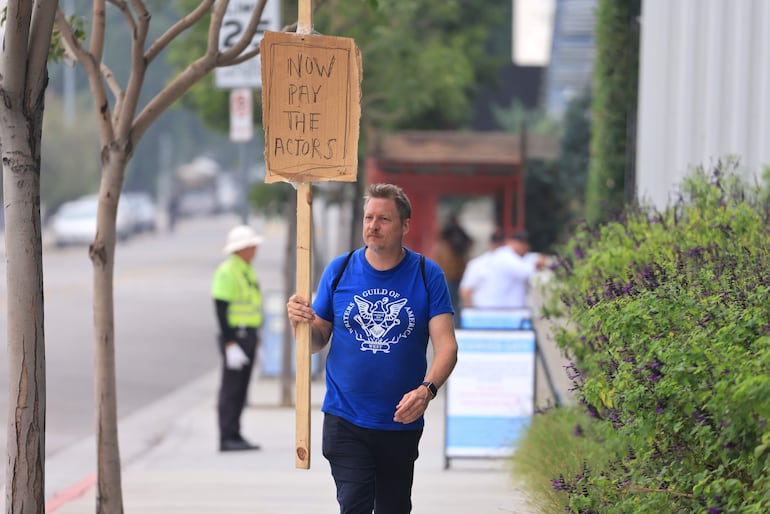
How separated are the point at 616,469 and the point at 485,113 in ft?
133

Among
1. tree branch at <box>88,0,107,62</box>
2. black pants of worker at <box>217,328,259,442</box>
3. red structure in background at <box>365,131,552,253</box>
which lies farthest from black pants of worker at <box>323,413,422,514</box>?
red structure in background at <box>365,131,552,253</box>

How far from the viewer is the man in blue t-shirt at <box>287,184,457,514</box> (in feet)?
17.8

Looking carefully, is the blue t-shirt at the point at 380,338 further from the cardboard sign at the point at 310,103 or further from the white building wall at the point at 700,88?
the white building wall at the point at 700,88

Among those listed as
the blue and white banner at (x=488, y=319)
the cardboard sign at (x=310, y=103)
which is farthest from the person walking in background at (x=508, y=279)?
the cardboard sign at (x=310, y=103)

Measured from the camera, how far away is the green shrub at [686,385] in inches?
161

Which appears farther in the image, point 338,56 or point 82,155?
point 82,155

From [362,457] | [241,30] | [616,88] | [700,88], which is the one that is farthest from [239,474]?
[616,88]

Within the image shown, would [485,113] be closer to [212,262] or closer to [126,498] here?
[212,262]

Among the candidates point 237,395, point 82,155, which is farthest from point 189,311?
point 82,155

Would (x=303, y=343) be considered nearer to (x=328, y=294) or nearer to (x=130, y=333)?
(x=328, y=294)

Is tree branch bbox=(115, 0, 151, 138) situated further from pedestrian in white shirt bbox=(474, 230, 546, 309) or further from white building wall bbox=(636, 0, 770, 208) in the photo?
pedestrian in white shirt bbox=(474, 230, 546, 309)

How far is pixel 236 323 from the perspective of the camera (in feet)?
35.8

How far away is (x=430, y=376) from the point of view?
17.7 feet

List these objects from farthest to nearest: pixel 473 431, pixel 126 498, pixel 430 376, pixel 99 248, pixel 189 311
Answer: pixel 189 311 < pixel 473 431 < pixel 126 498 < pixel 99 248 < pixel 430 376
